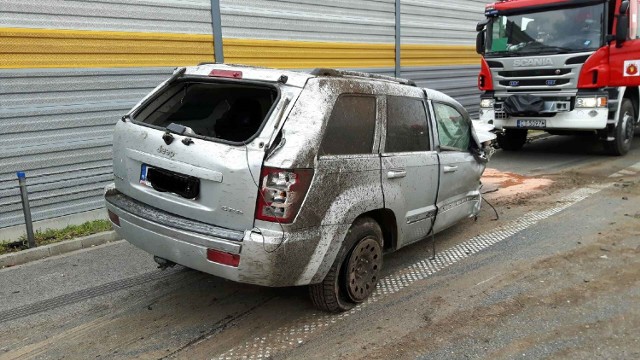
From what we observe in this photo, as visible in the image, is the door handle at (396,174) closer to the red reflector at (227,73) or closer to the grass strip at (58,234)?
the red reflector at (227,73)

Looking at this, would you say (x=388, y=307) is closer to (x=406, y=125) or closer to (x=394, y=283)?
(x=394, y=283)

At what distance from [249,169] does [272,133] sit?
283 mm

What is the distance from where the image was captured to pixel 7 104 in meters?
6.16

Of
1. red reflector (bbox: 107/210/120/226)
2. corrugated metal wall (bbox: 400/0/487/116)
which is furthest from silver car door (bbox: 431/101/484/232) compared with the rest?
corrugated metal wall (bbox: 400/0/487/116)

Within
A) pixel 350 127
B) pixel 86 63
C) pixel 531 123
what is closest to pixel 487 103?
pixel 531 123

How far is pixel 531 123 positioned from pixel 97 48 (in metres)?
7.78

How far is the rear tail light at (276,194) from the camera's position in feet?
10.4

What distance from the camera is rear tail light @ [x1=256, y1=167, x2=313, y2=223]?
318 cm

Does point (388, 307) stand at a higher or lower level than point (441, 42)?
lower

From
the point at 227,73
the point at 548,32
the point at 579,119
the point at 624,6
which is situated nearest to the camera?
the point at 227,73

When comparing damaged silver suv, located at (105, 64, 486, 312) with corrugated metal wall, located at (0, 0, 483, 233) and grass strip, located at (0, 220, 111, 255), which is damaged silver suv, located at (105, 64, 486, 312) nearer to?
grass strip, located at (0, 220, 111, 255)

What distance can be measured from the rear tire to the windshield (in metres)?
1.90

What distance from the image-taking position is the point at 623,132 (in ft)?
33.0

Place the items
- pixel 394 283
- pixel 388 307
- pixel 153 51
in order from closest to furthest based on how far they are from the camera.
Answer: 1. pixel 388 307
2. pixel 394 283
3. pixel 153 51
